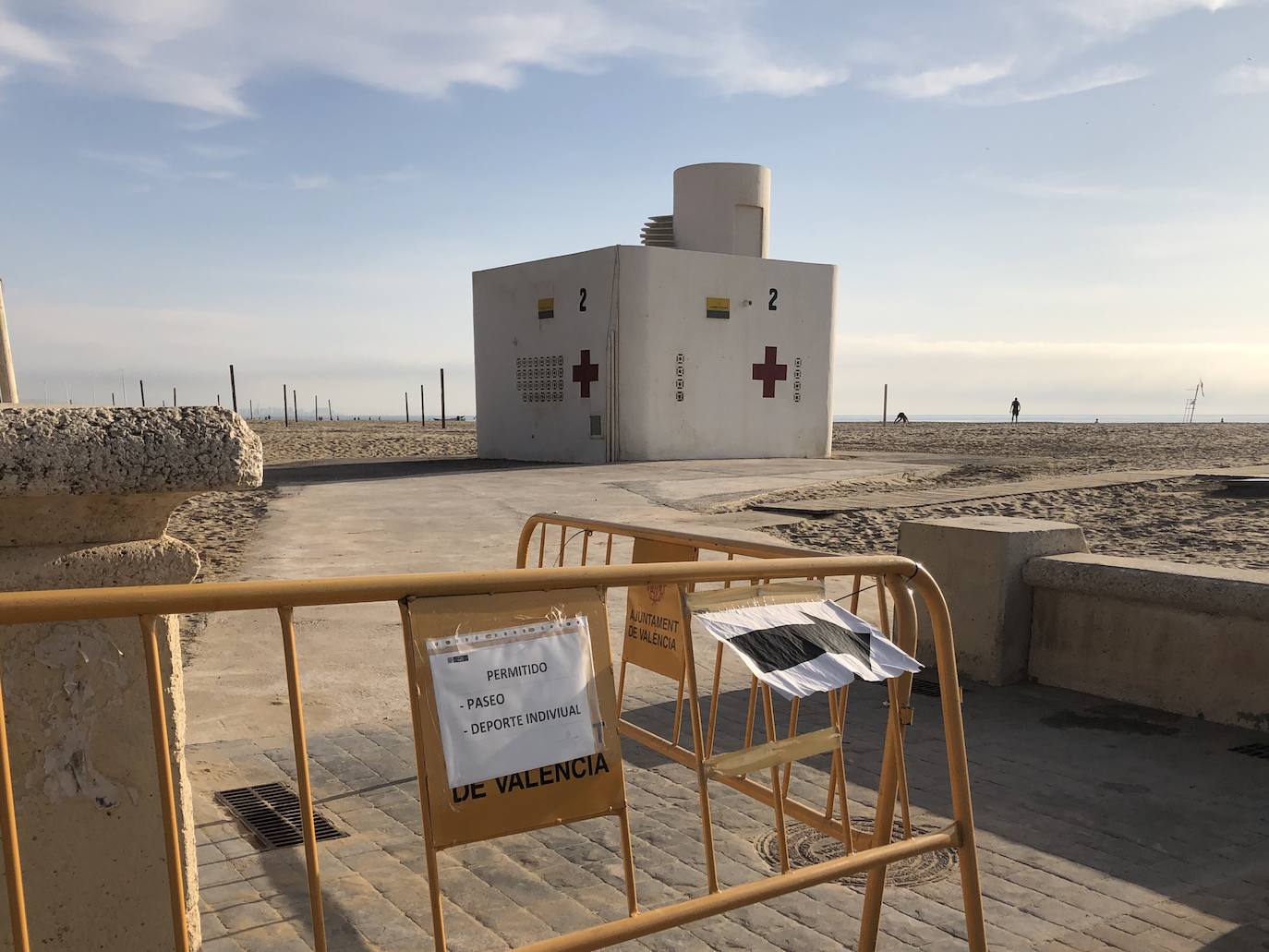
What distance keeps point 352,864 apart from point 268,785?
0.87m

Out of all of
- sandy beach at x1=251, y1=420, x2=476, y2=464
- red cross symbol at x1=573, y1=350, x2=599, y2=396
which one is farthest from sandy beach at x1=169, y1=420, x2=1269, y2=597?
sandy beach at x1=251, y1=420, x2=476, y2=464

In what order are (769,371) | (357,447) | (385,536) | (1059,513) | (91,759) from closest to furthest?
(91,759) < (385,536) < (1059,513) < (769,371) < (357,447)

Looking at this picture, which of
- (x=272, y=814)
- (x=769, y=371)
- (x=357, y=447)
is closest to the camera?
(x=272, y=814)

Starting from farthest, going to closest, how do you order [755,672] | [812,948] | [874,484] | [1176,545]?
[874,484]
[1176,545]
[812,948]
[755,672]

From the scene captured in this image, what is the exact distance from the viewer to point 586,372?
2109 cm

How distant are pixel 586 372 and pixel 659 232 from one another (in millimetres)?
4746

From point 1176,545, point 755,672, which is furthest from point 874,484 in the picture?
point 755,672

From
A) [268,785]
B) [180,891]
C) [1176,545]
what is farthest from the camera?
[1176,545]

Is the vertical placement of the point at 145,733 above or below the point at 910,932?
above

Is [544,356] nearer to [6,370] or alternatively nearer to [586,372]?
[586,372]

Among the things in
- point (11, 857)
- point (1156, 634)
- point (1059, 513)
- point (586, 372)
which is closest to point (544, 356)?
point (586, 372)

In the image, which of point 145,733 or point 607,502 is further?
point 607,502

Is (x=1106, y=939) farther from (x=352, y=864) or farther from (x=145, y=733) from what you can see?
(x=145, y=733)

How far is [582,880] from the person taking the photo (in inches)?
128
